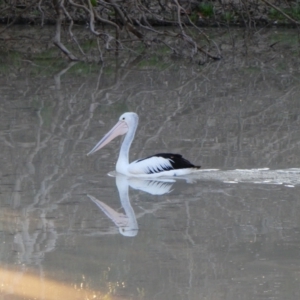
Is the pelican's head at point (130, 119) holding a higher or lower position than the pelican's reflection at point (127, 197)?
higher

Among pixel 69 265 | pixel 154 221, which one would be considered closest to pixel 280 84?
pixel 154 221

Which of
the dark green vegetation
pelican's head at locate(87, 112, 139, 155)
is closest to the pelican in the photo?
pelican's head at locate(87, 112, 139, 155)

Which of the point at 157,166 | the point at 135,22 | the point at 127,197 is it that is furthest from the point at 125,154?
the point at 135,22

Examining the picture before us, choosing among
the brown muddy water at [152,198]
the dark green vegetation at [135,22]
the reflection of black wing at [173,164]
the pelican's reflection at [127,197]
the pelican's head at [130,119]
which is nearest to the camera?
the brown muddy water at [152,198]

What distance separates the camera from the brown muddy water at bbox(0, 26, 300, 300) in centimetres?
369

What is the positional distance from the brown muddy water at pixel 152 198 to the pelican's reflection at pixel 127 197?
0.01 metres

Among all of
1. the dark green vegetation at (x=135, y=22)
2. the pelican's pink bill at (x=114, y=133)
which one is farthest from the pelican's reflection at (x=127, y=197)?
the dark green vegetation at (x=135, y=22)

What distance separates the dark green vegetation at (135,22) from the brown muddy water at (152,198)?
267cm

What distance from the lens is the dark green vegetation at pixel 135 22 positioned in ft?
40.1

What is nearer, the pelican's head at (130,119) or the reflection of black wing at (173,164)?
the reflection of black wing at (173,164)

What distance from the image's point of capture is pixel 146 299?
3.46m

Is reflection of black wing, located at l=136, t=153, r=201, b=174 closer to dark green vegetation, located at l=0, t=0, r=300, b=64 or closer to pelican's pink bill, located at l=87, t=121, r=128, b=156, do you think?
pelican's pink bill, located at l=87, t=121, r=128, b=156

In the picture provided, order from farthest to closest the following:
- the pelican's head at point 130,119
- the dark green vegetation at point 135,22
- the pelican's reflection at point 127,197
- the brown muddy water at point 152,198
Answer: the dark green vegetation at point 135,22 < the pelican's head at point 130,119 < the pelican's reflection at point 127,197 < the brown muddy water at point 152,198

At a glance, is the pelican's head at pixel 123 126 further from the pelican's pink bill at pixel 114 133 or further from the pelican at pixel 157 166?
the pelican at pixel 157 166
